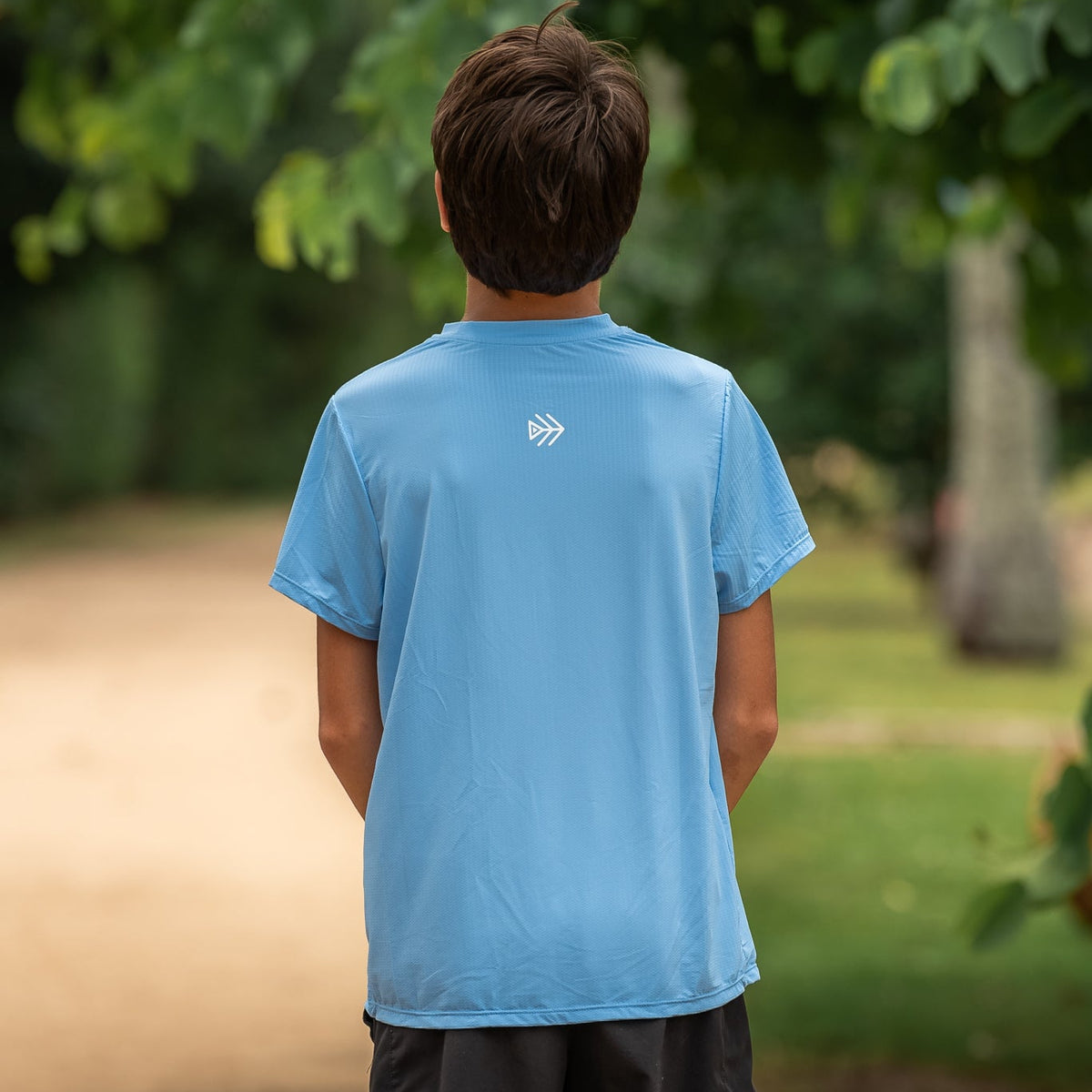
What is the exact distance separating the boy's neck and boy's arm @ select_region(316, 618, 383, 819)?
0.35m

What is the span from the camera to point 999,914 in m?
3.04

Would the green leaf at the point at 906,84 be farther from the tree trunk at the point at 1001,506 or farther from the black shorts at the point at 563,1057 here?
the tree trunk at the point at 1001,506

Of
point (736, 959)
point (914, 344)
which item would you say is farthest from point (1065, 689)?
point (736, 959)

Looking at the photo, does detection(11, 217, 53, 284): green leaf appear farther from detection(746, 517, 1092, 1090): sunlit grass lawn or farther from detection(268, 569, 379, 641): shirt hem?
detection(268, 569, 379, 641): shirt hem

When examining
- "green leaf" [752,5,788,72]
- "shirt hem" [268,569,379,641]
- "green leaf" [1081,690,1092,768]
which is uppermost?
"green leaf" [752,5,788,72]

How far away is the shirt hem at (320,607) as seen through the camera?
5.64 ft

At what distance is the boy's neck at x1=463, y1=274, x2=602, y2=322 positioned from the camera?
1.72 metres

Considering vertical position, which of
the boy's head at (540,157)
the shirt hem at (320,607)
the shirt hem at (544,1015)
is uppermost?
the boy's head at (540,157)

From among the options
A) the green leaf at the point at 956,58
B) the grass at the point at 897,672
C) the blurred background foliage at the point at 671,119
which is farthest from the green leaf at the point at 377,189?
the grass at the point at 897,672

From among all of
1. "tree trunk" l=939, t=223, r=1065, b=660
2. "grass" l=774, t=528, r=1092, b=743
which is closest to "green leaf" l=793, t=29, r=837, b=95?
"grass" l=774, t=528, r=1092, b=743

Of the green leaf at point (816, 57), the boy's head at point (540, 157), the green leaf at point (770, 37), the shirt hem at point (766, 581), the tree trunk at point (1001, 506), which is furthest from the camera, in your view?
the tree trunk at point (1001, 506)

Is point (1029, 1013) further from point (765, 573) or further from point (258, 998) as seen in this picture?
point (765, 573)

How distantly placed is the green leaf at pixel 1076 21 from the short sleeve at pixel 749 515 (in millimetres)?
1186

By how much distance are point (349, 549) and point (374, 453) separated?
4.1 inches
